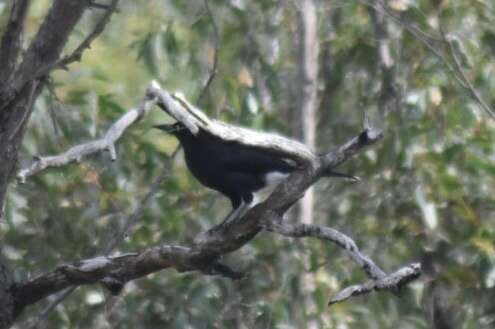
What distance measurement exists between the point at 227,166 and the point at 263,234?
0.99 meters

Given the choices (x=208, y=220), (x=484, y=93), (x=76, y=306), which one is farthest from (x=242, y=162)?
(x=484, y=93)

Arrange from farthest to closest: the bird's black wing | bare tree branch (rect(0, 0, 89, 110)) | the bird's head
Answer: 1. the bird's head
2. the bird's black wing
3. bare tree branch (rect(0, 0, 89, 110))

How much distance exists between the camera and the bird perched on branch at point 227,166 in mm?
5730

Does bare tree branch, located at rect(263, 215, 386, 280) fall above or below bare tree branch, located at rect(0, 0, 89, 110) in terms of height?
below

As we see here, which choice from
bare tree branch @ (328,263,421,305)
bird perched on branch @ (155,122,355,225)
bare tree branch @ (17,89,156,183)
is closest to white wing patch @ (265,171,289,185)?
bird perched on branch @ (155,122,355,225)

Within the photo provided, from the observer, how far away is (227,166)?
5793 mm

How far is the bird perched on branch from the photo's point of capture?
5.73 m

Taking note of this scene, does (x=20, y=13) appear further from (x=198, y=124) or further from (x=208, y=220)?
(x=208, y=220)

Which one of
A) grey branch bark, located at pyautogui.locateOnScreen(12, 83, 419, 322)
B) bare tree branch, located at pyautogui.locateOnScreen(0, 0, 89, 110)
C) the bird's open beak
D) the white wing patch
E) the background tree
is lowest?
the background tree

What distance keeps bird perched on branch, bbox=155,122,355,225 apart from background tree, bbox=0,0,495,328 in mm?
142

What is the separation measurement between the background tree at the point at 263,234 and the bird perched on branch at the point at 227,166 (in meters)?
0.14

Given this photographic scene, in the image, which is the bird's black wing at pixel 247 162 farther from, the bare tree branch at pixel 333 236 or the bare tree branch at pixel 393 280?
the bare tree branch at pixel 393 280

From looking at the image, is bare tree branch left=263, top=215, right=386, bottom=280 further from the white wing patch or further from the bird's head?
the bird's head

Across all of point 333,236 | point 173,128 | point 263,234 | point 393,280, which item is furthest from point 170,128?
point 393,280
